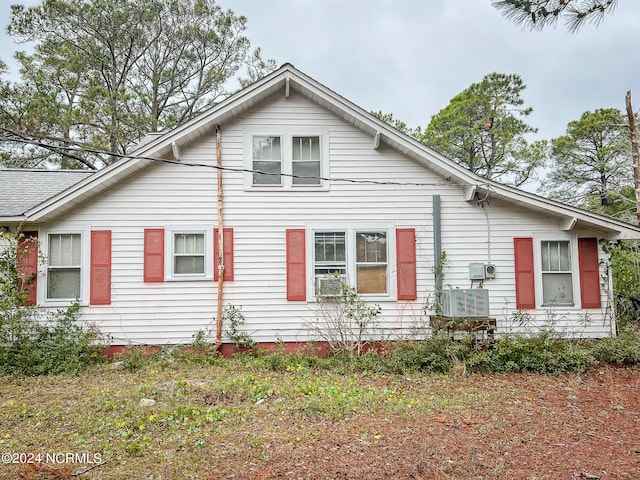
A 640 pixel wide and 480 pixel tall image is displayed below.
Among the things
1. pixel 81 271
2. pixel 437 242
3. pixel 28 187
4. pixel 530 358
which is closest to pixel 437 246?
pixel 437 242

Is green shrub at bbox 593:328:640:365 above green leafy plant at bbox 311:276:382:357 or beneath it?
beneath

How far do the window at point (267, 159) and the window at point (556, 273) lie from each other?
5898 mm

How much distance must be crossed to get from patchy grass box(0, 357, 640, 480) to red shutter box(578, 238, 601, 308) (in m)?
1.64

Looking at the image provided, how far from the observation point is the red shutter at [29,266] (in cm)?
846

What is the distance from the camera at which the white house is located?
28.7 feet

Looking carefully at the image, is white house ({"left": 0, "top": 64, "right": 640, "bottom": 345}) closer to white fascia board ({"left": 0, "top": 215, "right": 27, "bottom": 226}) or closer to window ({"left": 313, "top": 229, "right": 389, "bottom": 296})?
window ({"left": 313, "top": 229, "right": 389, "bottom": 296})

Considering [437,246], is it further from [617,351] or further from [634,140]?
[634,140]

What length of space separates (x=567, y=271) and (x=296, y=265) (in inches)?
227

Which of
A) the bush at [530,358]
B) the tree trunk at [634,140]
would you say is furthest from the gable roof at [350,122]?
the tree trunk at [634,140]

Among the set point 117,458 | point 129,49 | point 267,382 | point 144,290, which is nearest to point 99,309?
point 144,290

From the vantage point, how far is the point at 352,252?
9.05m

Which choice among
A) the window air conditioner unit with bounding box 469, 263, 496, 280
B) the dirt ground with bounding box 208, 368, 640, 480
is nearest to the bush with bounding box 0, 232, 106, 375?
the dirt ground with bounding box 208, 368, 640, 480

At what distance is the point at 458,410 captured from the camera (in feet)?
18.6

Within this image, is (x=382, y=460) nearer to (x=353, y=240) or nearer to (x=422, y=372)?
(x=422, y=372)
